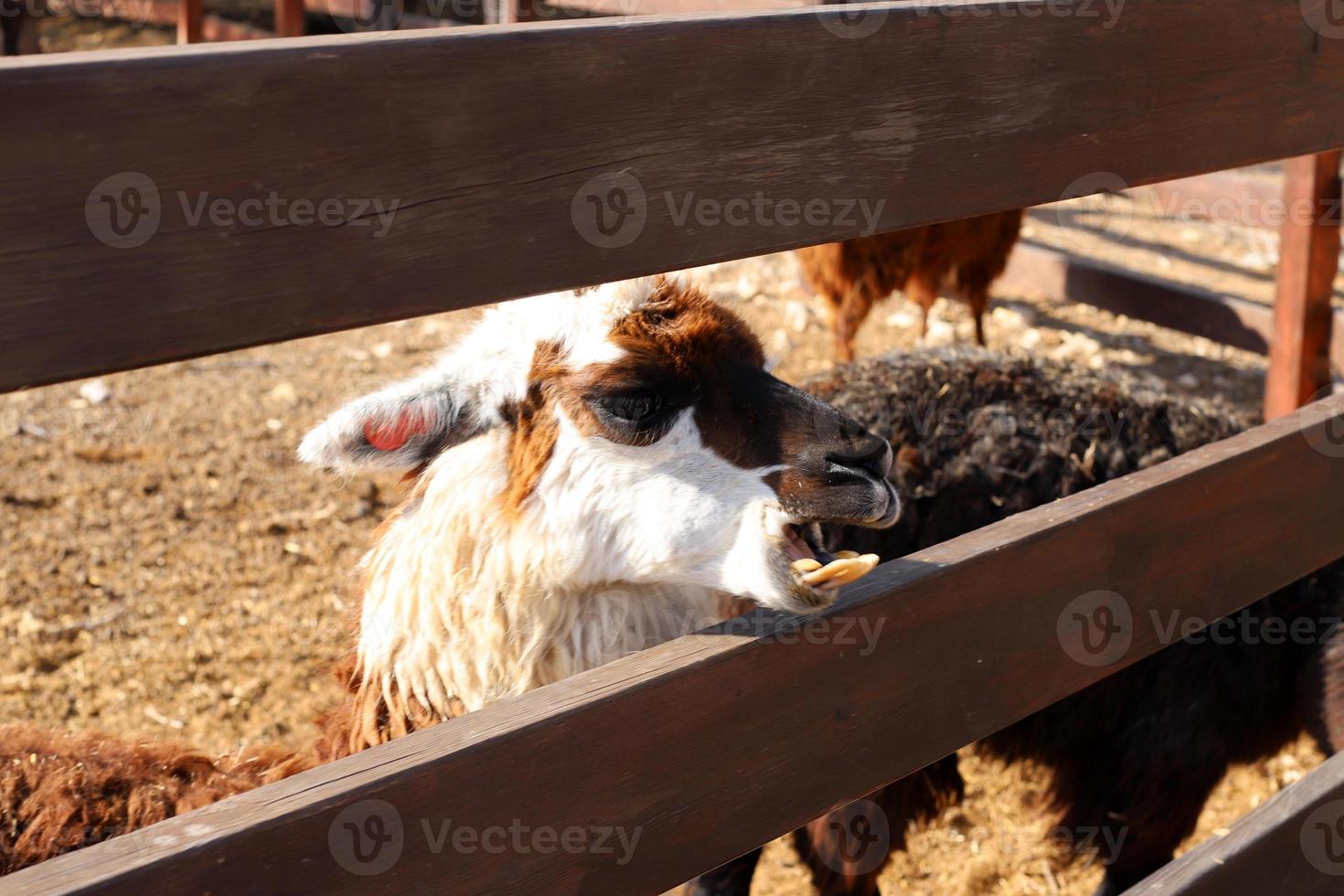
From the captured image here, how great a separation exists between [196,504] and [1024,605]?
3968mm

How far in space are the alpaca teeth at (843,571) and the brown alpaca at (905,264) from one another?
465 centimetres

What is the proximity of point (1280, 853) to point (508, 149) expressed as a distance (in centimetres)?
179

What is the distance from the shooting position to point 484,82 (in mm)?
1170

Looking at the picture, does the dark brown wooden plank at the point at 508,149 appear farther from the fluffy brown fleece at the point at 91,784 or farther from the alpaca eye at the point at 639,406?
the fluffy brown fleece at the point at 91,784

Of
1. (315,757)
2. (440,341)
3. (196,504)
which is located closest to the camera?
(315,757)

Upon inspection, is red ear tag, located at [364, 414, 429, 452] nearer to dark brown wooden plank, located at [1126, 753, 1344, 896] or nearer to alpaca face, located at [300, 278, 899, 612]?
alpaca face, located at [300, 278, 899, 612]

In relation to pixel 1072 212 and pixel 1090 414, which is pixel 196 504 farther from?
pixel 1072 212

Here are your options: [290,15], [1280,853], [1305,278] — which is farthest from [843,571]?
[290,15]

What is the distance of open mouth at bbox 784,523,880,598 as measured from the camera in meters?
1.72

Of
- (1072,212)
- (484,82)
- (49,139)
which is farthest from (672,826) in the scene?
(1072,212)

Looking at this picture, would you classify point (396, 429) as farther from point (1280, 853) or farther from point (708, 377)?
point (1280, 853)

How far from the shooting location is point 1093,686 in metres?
3.17

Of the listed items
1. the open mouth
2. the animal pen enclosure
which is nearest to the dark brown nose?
the open mouth

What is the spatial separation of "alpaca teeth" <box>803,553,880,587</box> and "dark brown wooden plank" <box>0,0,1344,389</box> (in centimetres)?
49
